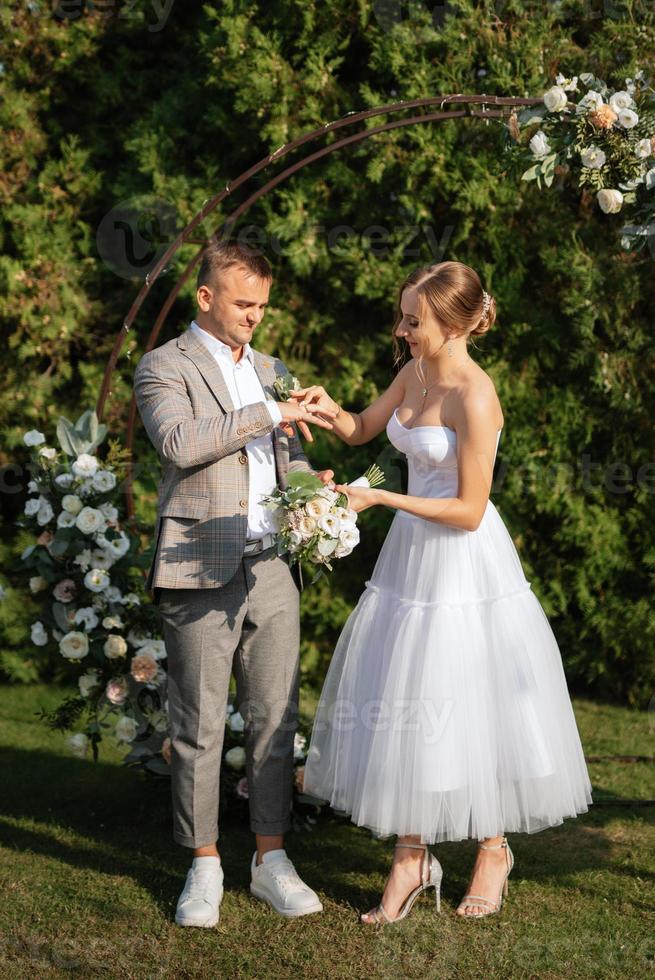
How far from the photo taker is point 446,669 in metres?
3.07

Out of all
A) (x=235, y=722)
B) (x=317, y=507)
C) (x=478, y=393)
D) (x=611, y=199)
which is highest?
(x=611, y=199)

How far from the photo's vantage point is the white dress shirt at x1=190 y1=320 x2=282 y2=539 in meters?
3.26

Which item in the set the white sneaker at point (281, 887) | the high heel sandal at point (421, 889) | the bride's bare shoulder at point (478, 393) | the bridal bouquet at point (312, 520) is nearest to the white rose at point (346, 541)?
the bridal bouquet at point (312, 520)

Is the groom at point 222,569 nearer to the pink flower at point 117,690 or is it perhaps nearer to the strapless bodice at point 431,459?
the strapless bodice at point 431,459

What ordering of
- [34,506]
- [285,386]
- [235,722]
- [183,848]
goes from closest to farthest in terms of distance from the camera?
[285,386]
[183,848]
[34,506]
[235,722]

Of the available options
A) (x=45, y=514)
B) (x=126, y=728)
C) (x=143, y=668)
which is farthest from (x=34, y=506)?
(x=126, y=728)

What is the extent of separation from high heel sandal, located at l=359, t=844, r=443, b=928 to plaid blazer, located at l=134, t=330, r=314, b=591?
1122 mm

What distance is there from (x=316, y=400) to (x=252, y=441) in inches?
12.3

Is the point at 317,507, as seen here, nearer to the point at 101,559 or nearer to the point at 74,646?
the point at 101,559

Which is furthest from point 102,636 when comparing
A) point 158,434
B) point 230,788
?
point 158,434

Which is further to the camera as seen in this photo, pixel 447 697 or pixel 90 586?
pixel 90 586

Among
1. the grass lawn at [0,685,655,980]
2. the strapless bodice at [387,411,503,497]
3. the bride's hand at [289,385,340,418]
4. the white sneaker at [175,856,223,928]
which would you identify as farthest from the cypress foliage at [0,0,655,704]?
the white sneaker at [175,856,223,928]

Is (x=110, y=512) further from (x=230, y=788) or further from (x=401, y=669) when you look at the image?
(x=401, y=669)

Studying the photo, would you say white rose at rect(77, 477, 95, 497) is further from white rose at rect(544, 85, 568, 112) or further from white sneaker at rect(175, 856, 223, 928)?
white rose at rect(544, 85, 568, 112)
